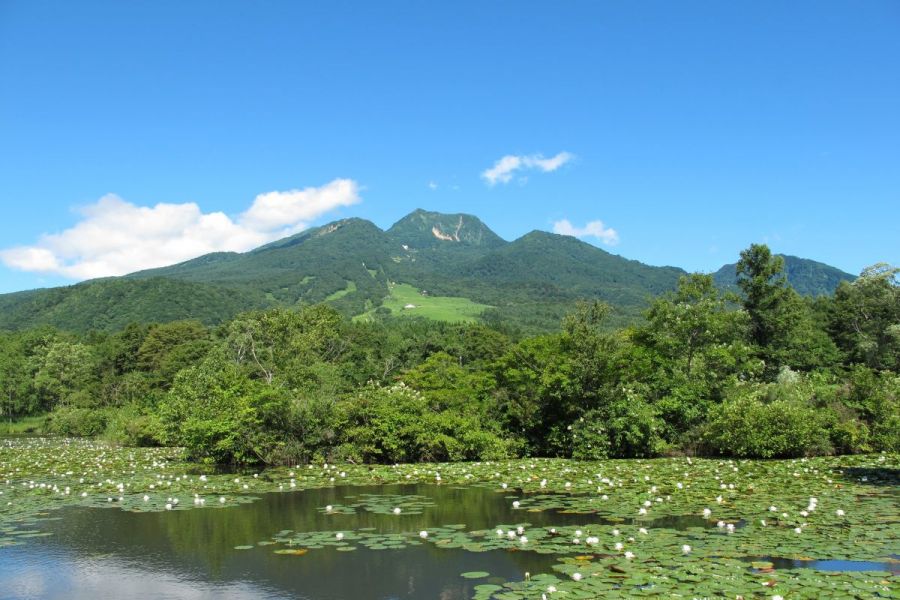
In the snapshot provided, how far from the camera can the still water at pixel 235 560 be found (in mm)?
9812

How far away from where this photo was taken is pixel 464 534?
1284cm

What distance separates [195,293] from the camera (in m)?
136

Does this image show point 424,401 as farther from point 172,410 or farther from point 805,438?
point 805,438

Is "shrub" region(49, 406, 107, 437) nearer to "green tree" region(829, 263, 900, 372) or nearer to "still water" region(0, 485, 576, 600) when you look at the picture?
"still water" region(0, 485, 576, 600)

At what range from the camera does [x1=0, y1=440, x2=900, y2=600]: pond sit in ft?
31.6

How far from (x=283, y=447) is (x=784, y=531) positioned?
19338 mm

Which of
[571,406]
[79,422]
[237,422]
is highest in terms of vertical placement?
[237,422]

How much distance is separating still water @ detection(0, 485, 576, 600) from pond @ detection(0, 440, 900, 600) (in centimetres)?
5

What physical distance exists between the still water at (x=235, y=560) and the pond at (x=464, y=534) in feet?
0.16

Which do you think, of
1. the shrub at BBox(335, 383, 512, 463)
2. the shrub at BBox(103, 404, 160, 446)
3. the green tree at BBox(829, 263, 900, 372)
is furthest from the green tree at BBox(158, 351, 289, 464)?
the green tree at BBox(829, 263, 900, 372)

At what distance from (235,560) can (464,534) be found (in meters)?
4.58

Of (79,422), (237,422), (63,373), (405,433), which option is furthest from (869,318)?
(63,373)

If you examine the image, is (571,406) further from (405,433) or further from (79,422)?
(79,422)

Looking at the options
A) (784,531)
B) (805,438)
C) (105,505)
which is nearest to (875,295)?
(805,438)
